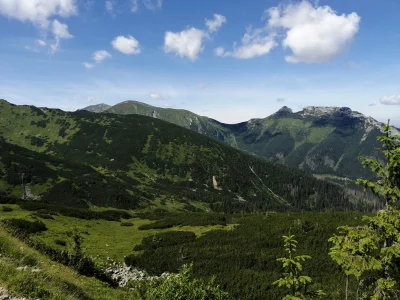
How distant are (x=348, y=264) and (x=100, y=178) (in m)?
185

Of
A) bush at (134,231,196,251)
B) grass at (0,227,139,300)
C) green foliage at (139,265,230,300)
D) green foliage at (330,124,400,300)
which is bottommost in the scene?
bush at (134,231,196,251)

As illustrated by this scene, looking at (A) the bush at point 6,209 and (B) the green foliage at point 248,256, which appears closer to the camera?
(B) the green foliage at point 248,256

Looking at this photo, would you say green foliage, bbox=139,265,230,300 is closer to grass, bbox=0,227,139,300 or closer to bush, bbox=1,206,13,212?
grass, bbox=0,227,139,300

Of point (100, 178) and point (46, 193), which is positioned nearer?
point (46, 193)

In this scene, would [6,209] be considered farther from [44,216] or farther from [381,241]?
[381,241]

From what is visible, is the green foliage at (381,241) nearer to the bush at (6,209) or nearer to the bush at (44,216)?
the bush at (44,216)

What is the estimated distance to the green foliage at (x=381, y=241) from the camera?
14695mm

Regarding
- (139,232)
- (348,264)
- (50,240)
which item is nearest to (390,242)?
(348,264)

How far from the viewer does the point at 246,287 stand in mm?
54562

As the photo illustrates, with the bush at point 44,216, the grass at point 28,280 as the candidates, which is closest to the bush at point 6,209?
the bush at point 44,216

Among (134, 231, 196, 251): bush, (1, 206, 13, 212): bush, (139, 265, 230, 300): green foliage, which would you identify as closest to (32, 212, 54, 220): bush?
(1, 206, 13, 212): bush

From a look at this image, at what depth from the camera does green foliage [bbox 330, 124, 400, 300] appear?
14695 millimetres

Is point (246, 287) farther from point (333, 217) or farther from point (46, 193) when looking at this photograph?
point (46, 193)

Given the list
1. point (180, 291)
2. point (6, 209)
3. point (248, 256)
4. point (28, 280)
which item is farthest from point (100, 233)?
point (28, 280)
